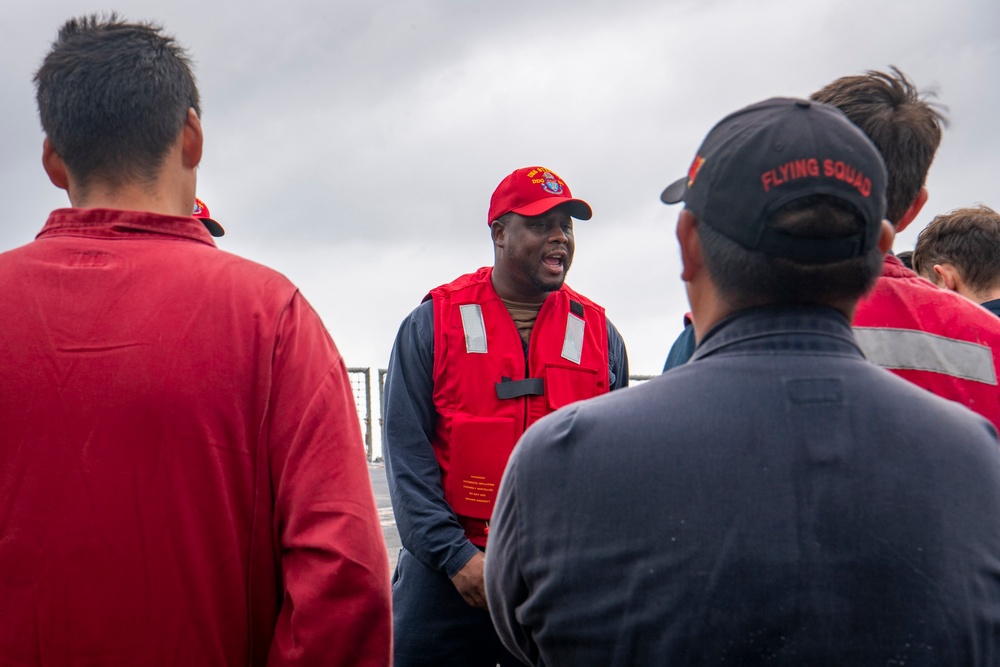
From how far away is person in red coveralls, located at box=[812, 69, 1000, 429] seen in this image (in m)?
2.28

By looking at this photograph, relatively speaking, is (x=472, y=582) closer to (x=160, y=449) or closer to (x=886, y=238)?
(x=160, y=449)

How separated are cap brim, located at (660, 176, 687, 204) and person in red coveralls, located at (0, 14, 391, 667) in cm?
76

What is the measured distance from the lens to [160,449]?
189 cm

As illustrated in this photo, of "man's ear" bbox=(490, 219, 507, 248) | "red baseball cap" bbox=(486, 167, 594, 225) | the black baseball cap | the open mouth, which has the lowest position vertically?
the black baseball cap

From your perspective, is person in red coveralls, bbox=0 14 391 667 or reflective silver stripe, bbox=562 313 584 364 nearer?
person in red coveralls, bbox=0 14 391 667

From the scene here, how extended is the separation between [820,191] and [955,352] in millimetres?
944

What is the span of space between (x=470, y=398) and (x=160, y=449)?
1.97 m

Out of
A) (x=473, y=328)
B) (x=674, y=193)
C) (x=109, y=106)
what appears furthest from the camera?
(x=473, y=328)

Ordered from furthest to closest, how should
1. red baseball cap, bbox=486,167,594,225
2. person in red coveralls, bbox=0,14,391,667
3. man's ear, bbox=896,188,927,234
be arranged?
1. red baseball cap, bbox=486,167,594,225
2. man's ear, bbox=896,188,927,234
3. person in red coveralls, bbox=0,14,391,667

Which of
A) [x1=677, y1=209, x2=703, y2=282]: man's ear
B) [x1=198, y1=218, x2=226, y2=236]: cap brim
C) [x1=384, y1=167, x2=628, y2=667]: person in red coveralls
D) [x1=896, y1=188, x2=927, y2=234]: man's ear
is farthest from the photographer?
[x1=198, y1=218, x2=226, y2=236]: cap brim

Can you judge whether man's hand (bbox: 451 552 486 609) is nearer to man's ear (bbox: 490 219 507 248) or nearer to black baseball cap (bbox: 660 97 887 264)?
man's ear (bbox: 490 219 507 248)

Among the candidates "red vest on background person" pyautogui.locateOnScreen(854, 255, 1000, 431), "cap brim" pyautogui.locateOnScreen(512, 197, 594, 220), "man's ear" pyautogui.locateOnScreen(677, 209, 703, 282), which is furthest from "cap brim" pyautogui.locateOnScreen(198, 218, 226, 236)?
"man's ear" pyautogui.locateOnScreen(677, 209, 703, 282)

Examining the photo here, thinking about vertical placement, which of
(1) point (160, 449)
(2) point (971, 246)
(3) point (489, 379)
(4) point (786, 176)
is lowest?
(1) point (160, 449)

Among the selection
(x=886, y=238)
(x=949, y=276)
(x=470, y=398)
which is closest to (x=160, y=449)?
(x=886, y=238)
